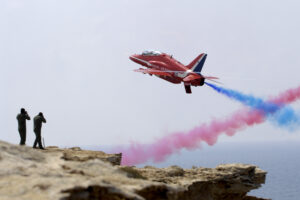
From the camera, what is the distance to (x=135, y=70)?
195ft

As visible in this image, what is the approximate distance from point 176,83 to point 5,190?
43.7 metres

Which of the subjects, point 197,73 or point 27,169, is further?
point 197,73

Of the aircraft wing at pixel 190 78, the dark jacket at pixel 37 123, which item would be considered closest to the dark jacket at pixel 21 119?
the dark jacket at pixel 37 123

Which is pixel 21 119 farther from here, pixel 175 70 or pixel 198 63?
pixel 198 63

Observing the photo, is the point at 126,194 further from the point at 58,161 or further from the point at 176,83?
the point at 176,83

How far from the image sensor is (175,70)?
5819 centimetres

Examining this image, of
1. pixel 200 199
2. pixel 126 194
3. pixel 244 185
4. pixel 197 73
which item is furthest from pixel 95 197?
pixel 197 73

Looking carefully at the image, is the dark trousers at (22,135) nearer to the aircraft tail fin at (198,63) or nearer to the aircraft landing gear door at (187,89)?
the aircraft landing gear door at (187,89)

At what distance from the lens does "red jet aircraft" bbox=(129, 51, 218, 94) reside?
184 ft

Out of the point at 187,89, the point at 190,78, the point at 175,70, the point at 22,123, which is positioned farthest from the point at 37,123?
the point at 175,70

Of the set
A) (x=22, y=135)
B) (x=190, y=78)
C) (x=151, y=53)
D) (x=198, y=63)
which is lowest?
(x=22, y=135)

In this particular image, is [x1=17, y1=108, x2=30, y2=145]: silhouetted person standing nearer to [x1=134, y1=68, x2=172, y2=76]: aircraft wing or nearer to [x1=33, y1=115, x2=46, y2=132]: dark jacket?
[x1=33, y1=115, x2=46, y2=132]: dark jacket

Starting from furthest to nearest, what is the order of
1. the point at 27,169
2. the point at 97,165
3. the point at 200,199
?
the point at 200,199 → the point at 97,165 → the point at 27,169

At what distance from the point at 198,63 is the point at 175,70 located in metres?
3.41
